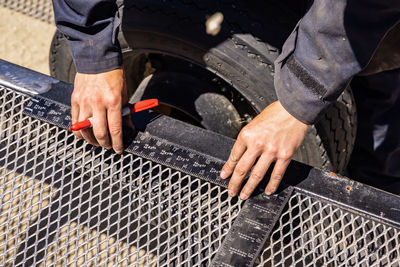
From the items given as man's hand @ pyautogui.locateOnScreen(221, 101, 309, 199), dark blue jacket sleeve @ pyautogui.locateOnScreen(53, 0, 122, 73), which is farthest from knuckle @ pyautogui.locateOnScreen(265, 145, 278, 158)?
dark blue jacket sleeve @ pyautogui.locateOnScreen(53, 0, 122, 73)

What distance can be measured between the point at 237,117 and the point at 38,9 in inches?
61.4

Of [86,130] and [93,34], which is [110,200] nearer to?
[86,130]

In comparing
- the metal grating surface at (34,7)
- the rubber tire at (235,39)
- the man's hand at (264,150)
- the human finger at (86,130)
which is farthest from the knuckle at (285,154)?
the metal grating surface at (34,7)

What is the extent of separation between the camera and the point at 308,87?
35.5 inches

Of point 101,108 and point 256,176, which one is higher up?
point 101,108

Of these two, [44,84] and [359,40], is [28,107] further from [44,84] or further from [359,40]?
[359,40]

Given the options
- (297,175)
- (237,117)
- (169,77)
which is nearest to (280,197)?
(297,175)

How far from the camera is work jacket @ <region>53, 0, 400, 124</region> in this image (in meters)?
0.83

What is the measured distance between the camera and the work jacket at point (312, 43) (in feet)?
2.72

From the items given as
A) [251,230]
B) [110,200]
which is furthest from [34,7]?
[251,230]

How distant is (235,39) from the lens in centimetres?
117

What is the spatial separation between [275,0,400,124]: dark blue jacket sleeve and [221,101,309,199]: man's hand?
4cm

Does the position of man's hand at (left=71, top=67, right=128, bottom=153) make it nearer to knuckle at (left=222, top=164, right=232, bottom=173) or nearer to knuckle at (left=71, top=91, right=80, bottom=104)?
knuckle at (left=71, top=91, right=80, bottom=104)

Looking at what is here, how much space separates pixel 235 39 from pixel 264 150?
15.7 inches
